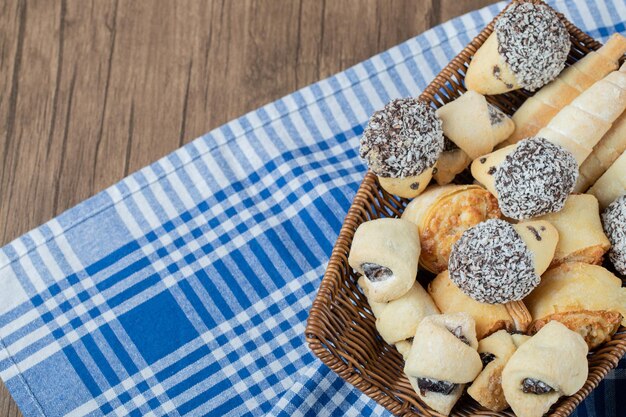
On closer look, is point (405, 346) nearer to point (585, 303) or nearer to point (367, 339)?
point (367, 339)

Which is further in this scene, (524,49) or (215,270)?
(215,270)

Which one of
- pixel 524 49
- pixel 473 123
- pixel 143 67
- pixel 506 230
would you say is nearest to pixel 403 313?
pixel 506 230

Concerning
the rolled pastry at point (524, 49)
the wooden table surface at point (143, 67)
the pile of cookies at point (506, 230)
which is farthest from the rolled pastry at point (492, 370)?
the wooden table surface at point (143, 67)

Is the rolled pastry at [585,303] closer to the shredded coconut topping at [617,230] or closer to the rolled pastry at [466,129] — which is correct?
the shredded coconut topping at [617,230]

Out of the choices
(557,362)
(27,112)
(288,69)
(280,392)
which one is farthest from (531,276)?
A: (27,112)

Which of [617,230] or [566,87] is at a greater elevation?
[566,87]

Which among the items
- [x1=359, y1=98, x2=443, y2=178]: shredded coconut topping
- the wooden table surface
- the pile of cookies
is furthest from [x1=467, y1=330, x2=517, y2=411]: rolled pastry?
the wooden table surface

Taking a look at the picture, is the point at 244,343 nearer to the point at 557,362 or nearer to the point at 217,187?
the point at 217,187
